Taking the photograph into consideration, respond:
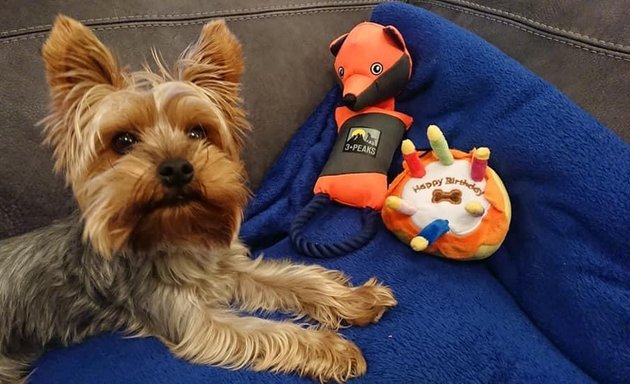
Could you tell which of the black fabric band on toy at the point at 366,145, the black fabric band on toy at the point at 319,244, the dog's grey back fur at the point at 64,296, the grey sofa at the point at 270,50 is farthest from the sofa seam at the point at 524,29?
the dog's grey back fur at the point at 64,296

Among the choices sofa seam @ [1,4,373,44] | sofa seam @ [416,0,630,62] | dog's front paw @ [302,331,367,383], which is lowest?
dog's front paw @ [302,331,367,383]

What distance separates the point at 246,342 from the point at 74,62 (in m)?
0.67

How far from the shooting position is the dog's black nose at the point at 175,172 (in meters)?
1.18

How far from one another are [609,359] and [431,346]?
350 mm

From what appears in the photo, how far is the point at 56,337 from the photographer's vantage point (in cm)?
140

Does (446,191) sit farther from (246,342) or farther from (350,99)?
(246,342)

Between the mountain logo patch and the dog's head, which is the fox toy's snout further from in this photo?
the dog's head

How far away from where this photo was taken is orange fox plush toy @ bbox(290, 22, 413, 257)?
157cm

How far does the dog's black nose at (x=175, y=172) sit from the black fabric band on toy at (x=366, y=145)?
51cm

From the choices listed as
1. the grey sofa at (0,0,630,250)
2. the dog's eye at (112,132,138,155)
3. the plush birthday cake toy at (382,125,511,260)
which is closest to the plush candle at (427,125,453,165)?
the plush birthday cake toy at (382,125,511,260)

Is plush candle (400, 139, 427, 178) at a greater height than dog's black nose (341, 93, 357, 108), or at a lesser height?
lesser

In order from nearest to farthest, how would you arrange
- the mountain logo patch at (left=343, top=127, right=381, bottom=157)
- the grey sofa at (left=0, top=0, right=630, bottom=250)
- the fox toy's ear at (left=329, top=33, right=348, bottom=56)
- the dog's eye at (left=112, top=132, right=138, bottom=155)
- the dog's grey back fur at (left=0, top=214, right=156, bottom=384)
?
the dog's eye at (left=112, top=132, right=138, bottom=155) < the dog's grey back fur at (left=0, top=214, right=156, bottom=384) < the grey sofa at (left=0, top=0, right=630, bottom=250) < the mountain logo patch at (left=343, top=127, right=381, bottom=157) < the fox toy's ear at (left=329, top=33, right=348, bottom=56)

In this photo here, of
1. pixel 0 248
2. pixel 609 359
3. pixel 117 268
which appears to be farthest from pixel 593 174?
pixel 0 248

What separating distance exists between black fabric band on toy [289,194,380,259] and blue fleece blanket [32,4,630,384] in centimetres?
3
